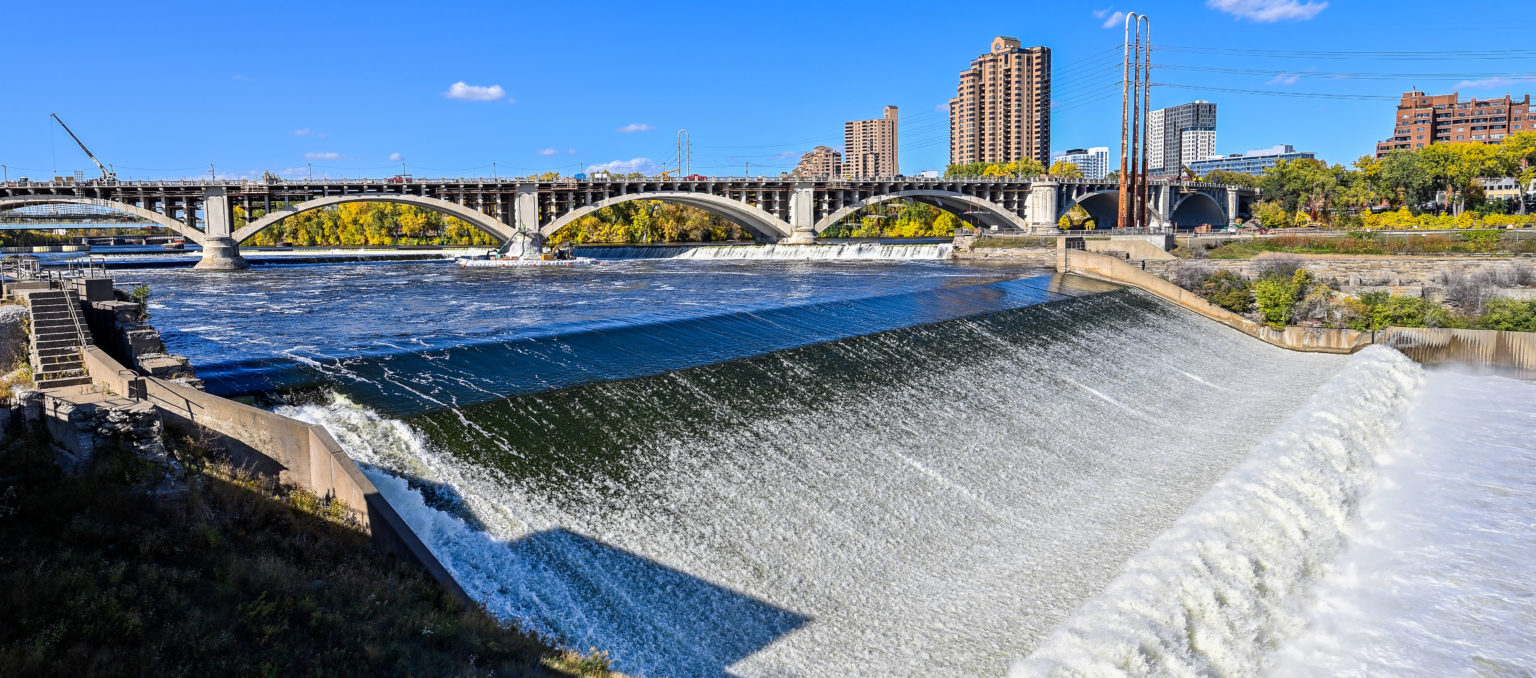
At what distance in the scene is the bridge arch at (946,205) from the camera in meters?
79.4

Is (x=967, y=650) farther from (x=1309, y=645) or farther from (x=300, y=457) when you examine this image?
(x=300, y=457)

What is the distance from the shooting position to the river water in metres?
10.9

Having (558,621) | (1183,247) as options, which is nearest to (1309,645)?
(558,621)

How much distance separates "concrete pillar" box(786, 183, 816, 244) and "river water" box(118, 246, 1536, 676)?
53.3 metres

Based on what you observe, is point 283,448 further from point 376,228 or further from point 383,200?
point 376,228

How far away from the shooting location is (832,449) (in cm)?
1533

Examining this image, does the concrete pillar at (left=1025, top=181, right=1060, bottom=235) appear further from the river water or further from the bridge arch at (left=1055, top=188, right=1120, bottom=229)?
the river water

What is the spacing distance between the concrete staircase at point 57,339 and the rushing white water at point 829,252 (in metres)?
51.1

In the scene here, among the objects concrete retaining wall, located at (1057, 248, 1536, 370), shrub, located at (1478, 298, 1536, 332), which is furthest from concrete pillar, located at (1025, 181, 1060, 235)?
shrub, located at (1478, 298, 1536, 332)

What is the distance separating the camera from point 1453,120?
179250mm

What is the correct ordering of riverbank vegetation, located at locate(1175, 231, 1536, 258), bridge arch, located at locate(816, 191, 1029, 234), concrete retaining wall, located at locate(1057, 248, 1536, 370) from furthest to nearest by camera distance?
bridge arch, located at locate(816, 191, 1029, 234), riverbank vegetation, located at locate(1175, 231, 1536, 258), concrete retaining wall, located at locate(1057, 248, 1536, 370)

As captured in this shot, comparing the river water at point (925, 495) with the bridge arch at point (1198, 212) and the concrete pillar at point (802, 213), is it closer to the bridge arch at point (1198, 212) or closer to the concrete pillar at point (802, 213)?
the concrete pillar at point (802, 213)

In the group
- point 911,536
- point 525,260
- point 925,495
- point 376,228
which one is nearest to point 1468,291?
point 925,495

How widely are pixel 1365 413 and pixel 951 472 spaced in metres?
12.7
